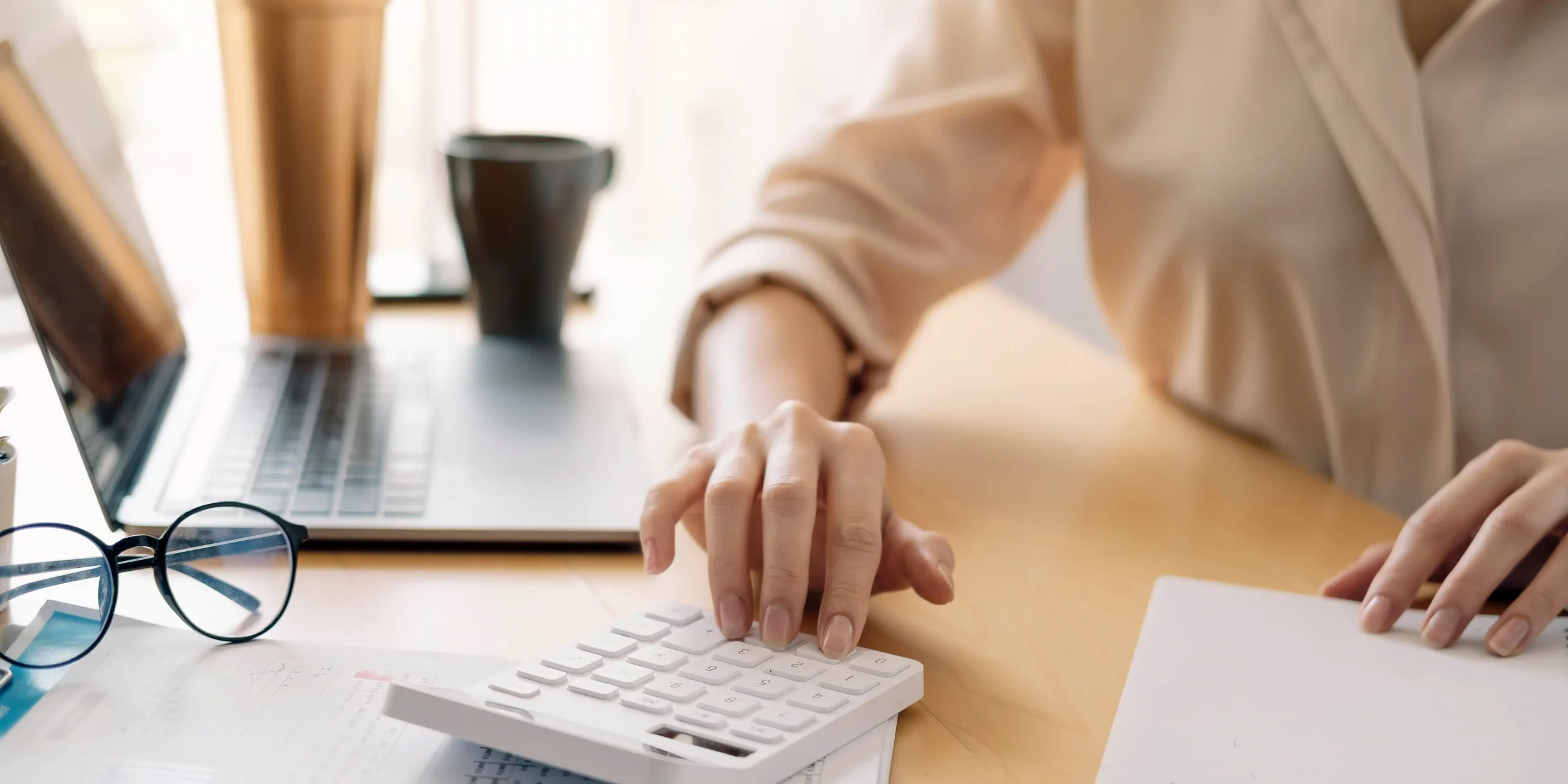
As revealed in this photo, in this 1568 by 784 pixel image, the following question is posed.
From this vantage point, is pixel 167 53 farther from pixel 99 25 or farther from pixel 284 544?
pixel 284 544

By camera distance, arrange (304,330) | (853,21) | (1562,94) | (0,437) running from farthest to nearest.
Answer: (853,21), (304,330), (1562,94), (0,437)

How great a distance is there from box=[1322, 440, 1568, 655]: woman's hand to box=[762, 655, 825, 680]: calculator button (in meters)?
0.23

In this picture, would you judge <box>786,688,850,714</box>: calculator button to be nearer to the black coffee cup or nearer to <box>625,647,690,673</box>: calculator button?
<box>625,647,690,673</box>: calculator button

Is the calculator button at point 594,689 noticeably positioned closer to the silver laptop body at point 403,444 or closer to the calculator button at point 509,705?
the calculator button at point 509,705

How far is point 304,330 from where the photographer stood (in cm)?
89

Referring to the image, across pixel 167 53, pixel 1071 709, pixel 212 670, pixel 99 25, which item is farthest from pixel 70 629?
pixel 167 53

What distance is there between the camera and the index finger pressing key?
0.48 metres

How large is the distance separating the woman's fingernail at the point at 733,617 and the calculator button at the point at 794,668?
0.02 m

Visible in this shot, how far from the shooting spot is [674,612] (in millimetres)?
495

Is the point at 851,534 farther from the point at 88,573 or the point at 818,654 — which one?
the point at 88,573

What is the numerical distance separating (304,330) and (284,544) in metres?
0.42

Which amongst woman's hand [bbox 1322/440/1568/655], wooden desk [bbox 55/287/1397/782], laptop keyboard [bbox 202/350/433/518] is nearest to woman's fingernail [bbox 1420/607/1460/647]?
woman's hand [bbox 1322/440/1568/655]

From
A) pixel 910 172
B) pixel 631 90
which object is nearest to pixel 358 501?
pixel 910 172

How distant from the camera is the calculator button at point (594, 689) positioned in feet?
1.39
